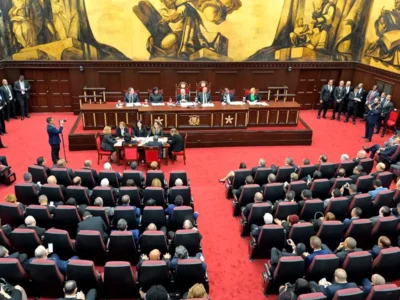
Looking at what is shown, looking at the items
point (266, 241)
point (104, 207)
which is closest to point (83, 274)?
point (104, 207)

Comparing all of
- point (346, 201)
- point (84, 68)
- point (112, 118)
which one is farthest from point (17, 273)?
point (84, 68)

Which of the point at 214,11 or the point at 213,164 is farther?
the point at 214,11

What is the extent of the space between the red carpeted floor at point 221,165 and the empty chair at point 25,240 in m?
3.05

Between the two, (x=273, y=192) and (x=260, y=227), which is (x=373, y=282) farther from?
(x=273, y=192)

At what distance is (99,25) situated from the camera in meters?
13.5

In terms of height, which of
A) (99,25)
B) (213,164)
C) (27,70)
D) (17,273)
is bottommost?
(213,164)

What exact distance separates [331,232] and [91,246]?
4176 millimetres

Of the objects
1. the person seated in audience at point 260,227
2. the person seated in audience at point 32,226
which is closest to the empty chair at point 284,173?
the person seated in audience at point 260,227

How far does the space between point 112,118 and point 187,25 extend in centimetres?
505

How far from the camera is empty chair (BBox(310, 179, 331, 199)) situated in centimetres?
772

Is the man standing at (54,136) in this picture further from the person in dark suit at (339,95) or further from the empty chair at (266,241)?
the person in dark suit at (339,95)

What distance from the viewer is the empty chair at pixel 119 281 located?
4965mm

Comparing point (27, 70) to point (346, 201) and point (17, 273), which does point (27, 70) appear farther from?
point (346, 201)

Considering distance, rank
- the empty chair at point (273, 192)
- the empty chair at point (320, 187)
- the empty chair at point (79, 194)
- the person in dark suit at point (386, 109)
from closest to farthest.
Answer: the empty chair at point (79, 194) → the empty chair at point (273, 192) → the empty chair at point (320, 187) → the person in dark suit at point (386, 109)
